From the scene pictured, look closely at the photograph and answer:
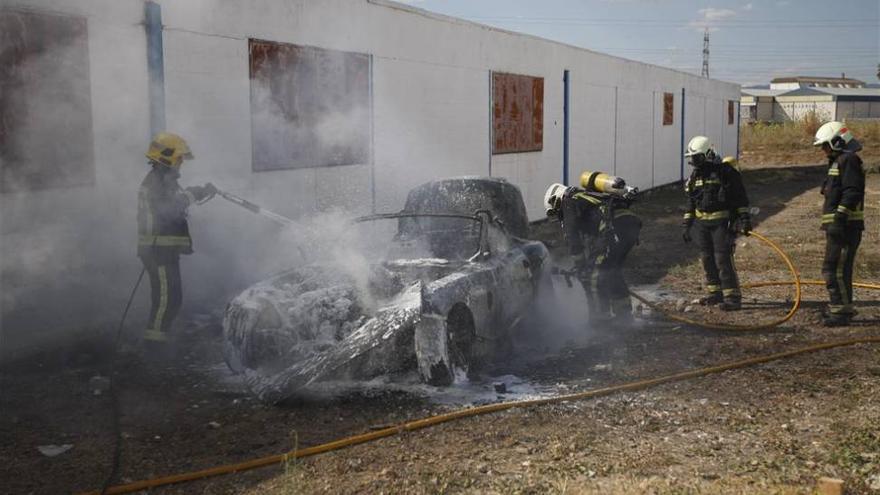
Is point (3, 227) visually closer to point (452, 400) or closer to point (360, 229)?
point (360, 229)

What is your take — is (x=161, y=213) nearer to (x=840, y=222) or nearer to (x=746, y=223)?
(x=746, y=223)

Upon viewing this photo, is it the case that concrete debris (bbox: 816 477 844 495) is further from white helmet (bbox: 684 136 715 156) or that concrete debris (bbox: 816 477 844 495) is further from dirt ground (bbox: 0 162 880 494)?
white helmet (bbox: 684 136 715 156)

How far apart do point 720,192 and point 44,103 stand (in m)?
6.77

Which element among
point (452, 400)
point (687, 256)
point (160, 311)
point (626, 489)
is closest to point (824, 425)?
point (626, 489)

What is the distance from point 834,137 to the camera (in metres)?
8.13

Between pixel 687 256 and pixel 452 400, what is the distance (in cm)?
783

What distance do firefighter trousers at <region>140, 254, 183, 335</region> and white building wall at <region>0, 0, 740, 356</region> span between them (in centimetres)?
105

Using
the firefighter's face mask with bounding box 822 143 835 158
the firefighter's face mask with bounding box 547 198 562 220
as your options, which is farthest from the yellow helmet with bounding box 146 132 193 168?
the firefighter's face mask with bounding box 822 143 835 158

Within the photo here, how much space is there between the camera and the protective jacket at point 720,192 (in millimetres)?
8906

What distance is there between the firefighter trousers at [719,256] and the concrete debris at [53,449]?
6.68m

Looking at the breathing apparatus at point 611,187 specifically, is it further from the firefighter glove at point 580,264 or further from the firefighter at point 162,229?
the firefighter at point 162,229

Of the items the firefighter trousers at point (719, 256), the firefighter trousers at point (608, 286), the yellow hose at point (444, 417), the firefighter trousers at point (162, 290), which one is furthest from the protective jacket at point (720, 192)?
the firefighter trousers at point (162, 290)

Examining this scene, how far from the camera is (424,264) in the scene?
716cm

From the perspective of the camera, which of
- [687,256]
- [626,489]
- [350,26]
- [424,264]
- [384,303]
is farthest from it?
[687,256]
